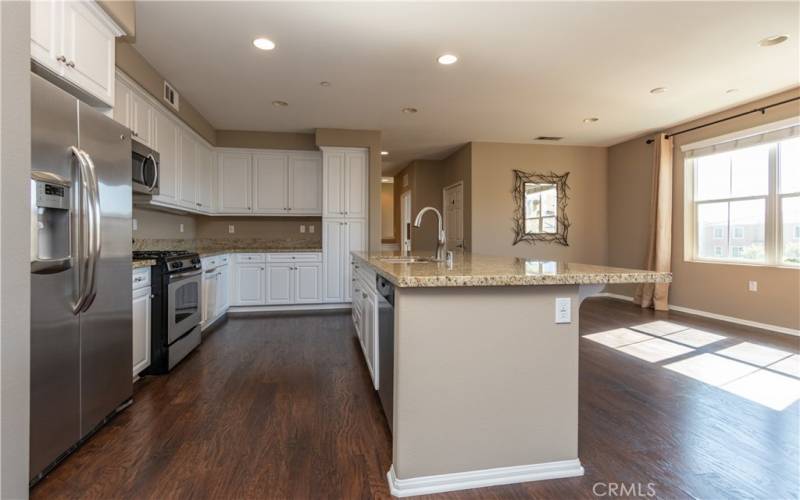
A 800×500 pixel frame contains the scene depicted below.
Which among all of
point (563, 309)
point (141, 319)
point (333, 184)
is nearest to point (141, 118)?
point (141, 319)

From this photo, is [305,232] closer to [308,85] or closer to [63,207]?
[308,85]

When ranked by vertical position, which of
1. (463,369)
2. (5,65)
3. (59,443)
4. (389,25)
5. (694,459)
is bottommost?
(694,459)

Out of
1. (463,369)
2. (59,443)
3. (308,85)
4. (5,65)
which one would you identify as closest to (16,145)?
(5,65)

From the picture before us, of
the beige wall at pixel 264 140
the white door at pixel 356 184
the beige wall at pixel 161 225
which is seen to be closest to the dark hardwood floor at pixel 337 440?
the beige wall at pixel 161 225

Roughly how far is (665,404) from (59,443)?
3.17 m

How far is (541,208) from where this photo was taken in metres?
6.27

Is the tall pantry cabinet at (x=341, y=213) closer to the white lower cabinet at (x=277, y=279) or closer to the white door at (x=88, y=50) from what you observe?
the white lower cabinet at (x=277, y=279)

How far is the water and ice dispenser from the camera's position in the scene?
1460 millimetres

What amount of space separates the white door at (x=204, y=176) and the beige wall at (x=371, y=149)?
1.45 metres

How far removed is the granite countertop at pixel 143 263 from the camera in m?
2.45

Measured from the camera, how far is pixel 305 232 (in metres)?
5.71

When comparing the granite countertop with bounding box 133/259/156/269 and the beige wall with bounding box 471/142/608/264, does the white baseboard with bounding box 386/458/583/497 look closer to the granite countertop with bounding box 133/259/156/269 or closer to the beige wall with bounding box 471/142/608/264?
the granite countertop with bounding box 133/259/156/269

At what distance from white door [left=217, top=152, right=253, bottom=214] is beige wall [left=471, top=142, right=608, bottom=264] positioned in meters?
3.44

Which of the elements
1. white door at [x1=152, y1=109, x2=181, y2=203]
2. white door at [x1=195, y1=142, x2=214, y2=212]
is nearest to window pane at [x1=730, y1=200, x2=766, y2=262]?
white door at [x1=152, y1=109, x2=181, y2=203]
